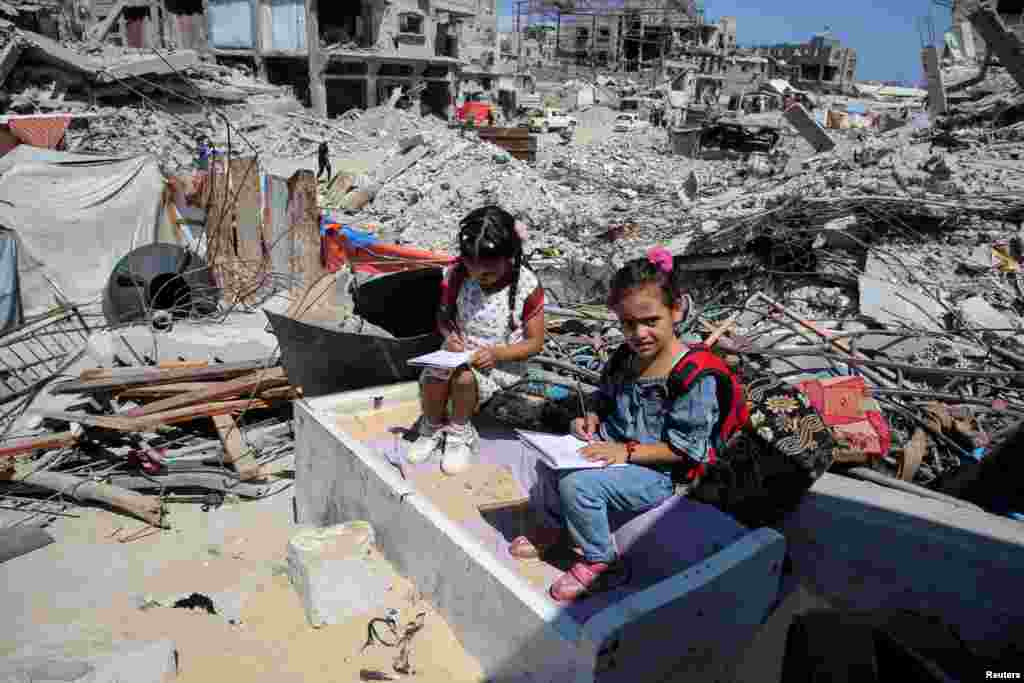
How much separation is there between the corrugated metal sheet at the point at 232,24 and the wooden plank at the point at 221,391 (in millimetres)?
30880

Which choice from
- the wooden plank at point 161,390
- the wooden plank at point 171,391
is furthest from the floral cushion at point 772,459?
the wooden plank at point 161,390

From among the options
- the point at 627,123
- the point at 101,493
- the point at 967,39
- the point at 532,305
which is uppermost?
the point at 967,39

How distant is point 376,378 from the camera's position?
4254 millimetres

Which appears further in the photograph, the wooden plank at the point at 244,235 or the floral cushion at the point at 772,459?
the wooden plank at the point at 244,235

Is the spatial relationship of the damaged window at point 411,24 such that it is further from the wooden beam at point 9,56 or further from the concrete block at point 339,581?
the concrete block at point 339,581

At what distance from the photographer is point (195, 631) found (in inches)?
116

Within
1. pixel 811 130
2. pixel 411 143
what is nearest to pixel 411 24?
pixel 411 143

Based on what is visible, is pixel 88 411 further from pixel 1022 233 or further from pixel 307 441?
pixel 1022 233

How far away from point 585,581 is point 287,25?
110 ft

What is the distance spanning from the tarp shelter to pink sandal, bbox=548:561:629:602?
880 centimetres

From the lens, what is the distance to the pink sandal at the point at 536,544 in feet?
9.09

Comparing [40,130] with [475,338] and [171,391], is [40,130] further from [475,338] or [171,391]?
[475,338]

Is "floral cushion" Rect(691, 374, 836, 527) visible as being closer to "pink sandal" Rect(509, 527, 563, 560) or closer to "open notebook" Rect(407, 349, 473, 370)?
"pink sandal" Rect(509, 527, 563, 560)

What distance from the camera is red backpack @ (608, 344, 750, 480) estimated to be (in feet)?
8.00
